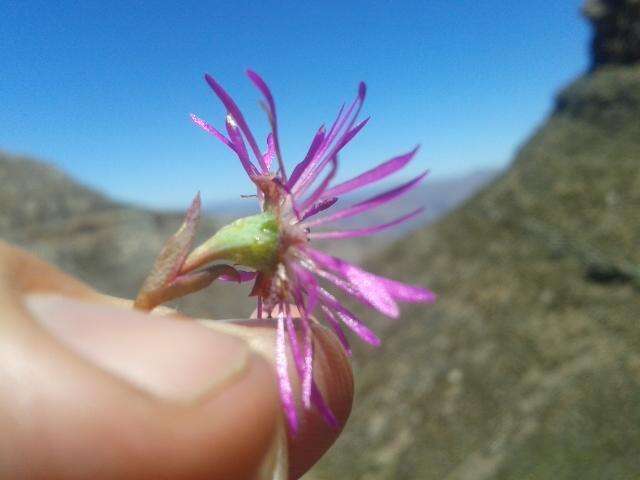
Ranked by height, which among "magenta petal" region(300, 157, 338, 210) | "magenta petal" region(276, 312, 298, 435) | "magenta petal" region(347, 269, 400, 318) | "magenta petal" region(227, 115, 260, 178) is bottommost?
"magenta petal" region(276, 312, 298, 435)

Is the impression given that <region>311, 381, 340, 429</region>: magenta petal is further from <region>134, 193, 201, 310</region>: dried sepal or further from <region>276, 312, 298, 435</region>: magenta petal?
<region>134, 193, 201, 310</region>: dried sepal

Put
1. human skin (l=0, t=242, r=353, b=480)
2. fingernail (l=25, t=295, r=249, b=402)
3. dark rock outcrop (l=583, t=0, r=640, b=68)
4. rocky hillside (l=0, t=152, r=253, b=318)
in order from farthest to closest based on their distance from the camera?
rocky hillside (l=0, t=152, r=253, b=318) → dark rock outcrop (l=583, t=0, r=640, b=68) → fingernail (l=25, t=295, r=249, b=402) → human skin (l=0, t=242, r=353, b=480)

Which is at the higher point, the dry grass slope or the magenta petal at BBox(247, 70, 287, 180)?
the magenta petal at BBox(247, 70, 287, 180)

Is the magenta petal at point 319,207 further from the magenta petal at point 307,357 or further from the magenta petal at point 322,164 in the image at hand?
the magenta petal at point 307,357

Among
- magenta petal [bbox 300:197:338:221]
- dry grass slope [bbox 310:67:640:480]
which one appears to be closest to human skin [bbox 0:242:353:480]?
magenta petal [bbox 300:197:338:221]

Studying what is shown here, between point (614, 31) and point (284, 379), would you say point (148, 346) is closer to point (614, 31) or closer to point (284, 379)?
point (284, 379)

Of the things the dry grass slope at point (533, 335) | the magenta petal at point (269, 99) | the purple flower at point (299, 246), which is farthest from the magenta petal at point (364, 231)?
the dry grass slope at point (533, 335)

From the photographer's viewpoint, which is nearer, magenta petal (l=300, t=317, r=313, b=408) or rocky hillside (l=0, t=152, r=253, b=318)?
magenta petal (l=300, t=317, r=313, b=408)

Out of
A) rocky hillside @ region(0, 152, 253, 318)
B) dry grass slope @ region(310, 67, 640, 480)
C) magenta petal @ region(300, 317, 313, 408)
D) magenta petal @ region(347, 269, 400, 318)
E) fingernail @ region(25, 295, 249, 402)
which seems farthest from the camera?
rocky hillside @ region(0, 152, 253, 318)
